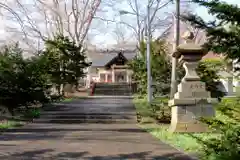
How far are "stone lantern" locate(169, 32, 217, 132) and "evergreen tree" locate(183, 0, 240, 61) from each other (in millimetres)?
10134

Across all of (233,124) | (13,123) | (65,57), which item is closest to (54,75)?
(65,57)

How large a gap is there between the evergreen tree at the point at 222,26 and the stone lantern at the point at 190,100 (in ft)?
33.2

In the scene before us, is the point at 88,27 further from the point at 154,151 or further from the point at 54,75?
the point at 154,151

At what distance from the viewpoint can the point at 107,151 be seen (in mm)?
9906

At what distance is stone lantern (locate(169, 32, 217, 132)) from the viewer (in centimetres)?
1398

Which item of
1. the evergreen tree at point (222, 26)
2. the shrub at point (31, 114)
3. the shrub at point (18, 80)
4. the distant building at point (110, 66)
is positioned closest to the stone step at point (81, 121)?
the shrub at point (31, 114)

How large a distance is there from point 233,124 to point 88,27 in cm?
4678

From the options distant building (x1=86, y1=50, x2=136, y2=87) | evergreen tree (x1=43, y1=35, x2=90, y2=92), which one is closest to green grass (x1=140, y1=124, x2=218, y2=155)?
evergreen tree (x1=43, y1=35, x2=90, y2=92)

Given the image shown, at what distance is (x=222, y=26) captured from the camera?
3.78m

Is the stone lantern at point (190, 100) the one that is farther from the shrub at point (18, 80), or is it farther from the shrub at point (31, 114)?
the shrub at point (18, 80)

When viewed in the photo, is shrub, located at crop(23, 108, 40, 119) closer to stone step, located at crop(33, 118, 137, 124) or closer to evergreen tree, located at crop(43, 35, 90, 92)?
stone step, located at crop(33, 118, 137, 124)

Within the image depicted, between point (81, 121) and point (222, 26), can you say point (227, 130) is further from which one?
point (81, 121)

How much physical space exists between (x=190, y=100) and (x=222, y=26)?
10.4 m

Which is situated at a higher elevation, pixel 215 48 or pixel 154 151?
pixel 215 48
